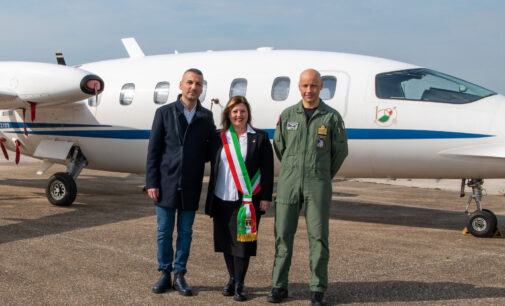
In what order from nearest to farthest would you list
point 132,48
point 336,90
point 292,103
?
point 336,90
point 292,103
point 132,48

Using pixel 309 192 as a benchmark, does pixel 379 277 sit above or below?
below

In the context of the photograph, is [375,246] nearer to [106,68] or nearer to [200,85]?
[200,85]

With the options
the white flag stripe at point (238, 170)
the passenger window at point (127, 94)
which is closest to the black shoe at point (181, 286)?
the white flag stripe at point (238, 170)

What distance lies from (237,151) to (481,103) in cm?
472

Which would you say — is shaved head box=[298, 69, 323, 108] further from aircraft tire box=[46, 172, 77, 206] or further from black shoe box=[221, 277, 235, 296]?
aircraft tire box=[46, 172, 77, 206]

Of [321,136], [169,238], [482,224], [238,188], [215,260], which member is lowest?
[215,260]

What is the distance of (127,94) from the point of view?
34.0 feet

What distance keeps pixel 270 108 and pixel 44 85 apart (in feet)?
13.5

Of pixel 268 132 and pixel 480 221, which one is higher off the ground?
pixel 268 132

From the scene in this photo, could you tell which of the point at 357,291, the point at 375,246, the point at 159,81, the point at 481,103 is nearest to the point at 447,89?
the point at 481,103

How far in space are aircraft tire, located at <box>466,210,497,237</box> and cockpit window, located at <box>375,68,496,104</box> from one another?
1.80 m

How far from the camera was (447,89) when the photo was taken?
327 inches

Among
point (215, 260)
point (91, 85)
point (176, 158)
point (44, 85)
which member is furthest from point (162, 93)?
point (176, 158)

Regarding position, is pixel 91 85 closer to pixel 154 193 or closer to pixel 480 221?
pixel 154 193
